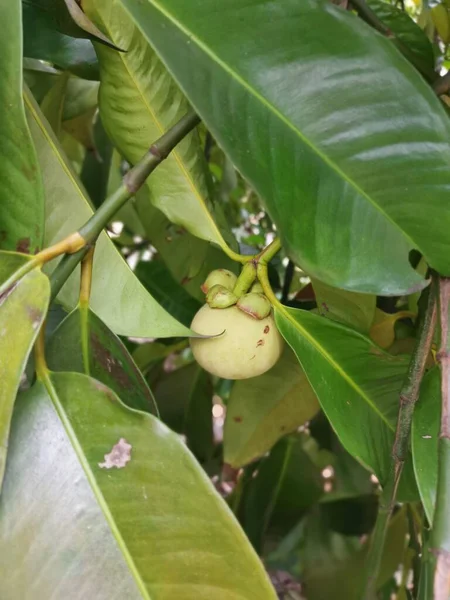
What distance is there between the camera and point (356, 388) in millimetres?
411

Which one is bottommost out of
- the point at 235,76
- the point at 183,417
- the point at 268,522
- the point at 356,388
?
the point at 268,522

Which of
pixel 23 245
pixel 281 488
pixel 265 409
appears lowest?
pixel 281 488

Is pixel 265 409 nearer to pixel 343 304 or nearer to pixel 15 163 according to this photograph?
pixel 343 304

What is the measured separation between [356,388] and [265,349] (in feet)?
0.26

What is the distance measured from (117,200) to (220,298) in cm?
11

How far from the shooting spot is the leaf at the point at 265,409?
1.91 feet

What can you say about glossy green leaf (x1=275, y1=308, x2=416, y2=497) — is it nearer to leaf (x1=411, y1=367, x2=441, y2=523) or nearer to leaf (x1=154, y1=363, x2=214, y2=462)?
leaf (x1=411, y1=367, x2=441, y2=523)

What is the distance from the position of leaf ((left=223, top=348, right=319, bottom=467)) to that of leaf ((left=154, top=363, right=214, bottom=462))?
182 mm

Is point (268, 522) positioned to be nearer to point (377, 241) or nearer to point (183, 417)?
point (183, 417)

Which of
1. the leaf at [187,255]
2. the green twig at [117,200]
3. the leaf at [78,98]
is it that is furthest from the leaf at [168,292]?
the green twig at [117,200]

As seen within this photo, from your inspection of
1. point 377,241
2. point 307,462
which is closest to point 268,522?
point 307,462


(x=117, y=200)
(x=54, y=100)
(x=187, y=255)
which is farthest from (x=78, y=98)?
(x=117, y=200)

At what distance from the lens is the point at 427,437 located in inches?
13.5

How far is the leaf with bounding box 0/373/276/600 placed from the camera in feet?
0.97
